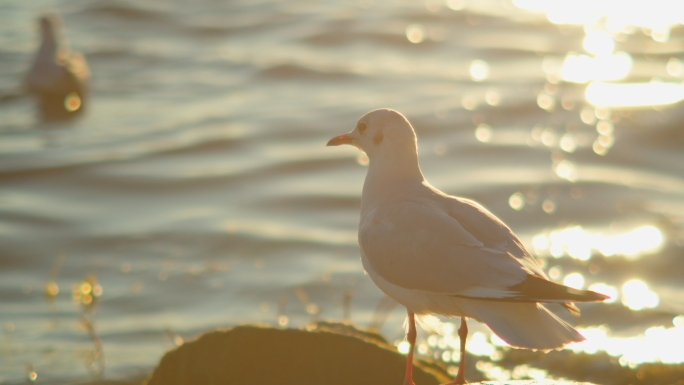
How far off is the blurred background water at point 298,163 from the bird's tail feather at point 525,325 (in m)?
4.10

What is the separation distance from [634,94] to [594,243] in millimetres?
6186

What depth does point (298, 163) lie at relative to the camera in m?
16.1

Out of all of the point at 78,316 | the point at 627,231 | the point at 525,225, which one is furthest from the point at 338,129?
the point at 78,316

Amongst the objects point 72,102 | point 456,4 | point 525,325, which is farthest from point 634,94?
point 525,325

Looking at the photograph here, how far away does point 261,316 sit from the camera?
11.0 m

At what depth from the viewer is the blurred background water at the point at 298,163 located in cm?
1096

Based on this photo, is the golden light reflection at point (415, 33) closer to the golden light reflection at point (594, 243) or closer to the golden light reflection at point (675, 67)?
the golden light reflection at point (675, 67)

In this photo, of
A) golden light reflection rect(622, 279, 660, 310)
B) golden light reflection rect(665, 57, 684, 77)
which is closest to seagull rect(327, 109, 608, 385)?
golden light reflection rect(622, 279, 660, 310)

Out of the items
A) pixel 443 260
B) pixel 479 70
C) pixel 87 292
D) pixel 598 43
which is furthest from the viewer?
pixel 598 43

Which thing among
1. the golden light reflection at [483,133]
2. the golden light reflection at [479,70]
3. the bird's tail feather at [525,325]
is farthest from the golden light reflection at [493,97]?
the bird's tail feather at [525,325]

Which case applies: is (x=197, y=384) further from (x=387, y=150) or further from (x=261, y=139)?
(x=261, y=139)

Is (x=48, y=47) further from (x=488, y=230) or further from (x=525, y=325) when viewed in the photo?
(x=525, y=325)

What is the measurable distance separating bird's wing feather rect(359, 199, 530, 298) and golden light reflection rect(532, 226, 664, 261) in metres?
7.06

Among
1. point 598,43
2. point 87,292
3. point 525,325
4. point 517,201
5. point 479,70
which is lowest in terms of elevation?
point 525,325
